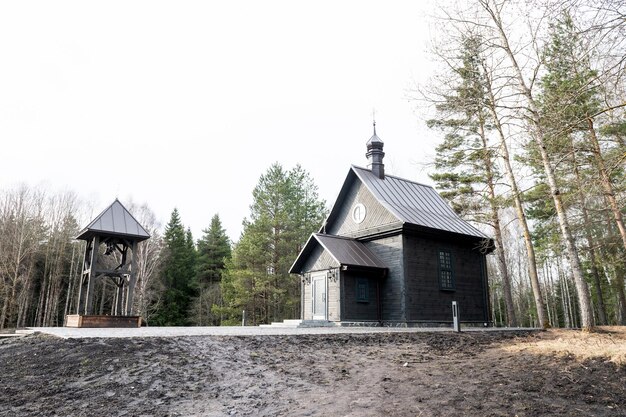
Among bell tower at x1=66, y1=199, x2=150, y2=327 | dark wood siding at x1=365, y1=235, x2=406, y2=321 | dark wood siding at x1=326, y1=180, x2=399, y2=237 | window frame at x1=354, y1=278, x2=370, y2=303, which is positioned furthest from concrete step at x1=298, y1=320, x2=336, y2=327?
bell tower at x1=66, y1=199, x2=150, y2=327

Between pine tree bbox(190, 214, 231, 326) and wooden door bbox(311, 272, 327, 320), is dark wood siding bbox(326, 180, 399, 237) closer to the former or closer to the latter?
wooden door bbox(311, 272, 327, 320)

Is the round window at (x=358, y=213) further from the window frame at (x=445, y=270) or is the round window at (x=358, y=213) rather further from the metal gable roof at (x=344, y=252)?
the window frame at (x=445, y=270)

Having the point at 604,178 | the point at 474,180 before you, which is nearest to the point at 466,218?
the point at 474,180

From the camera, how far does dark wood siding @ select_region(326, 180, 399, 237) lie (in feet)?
59.1

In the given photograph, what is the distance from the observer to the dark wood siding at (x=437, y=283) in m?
16.8

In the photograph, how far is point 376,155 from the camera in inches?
823

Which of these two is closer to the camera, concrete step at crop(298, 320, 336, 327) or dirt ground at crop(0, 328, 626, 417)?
dirt ground at crop(0, 328, 626, 417)

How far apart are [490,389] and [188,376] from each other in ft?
14.3

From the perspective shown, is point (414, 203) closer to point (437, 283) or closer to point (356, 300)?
point (437, 283)

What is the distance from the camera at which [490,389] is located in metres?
5.31

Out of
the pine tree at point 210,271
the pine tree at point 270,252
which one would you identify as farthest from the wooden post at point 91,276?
the pine tree at point 210,271

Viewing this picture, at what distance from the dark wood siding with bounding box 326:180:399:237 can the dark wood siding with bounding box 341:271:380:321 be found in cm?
234

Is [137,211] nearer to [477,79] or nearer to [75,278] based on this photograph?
[75,278]

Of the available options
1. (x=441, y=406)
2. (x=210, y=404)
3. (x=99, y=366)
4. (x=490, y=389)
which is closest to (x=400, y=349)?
(x=490, y=389)
